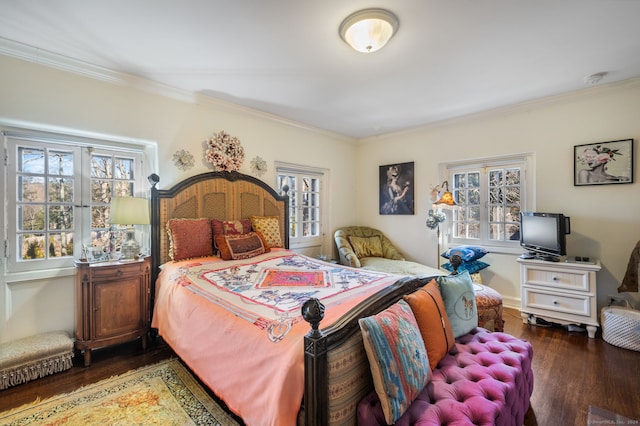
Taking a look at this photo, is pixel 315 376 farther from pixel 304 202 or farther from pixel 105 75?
pixel 304 202

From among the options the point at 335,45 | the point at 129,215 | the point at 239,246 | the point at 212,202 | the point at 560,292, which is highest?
the point at 335,45

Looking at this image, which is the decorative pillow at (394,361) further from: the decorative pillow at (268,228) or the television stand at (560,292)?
the television stand at (560,292)

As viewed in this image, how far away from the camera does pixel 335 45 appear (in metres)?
2.24

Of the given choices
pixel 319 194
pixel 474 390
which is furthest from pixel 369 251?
pixel 474 390

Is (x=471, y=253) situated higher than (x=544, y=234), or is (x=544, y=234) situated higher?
(x=544, y=234)

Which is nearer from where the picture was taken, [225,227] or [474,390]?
[474,390]

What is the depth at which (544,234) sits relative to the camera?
10.4 ft

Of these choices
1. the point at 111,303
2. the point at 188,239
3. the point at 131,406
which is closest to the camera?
the point at 131,406

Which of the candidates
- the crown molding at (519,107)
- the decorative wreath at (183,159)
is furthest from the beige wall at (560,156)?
the decorative wreath at (183,159)

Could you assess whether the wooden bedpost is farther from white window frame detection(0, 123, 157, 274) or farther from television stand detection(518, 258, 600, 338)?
television stand detection(518, 258, 600, 338)

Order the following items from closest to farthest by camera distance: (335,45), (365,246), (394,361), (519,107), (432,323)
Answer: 1. (394,361)
2. (432,323)
3. (335,45)
4. (519,107)
5. (365,246)

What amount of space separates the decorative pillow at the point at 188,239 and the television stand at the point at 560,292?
11.5 feet

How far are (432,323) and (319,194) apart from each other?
10.9ft

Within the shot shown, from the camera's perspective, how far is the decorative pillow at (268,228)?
344 centimetres
